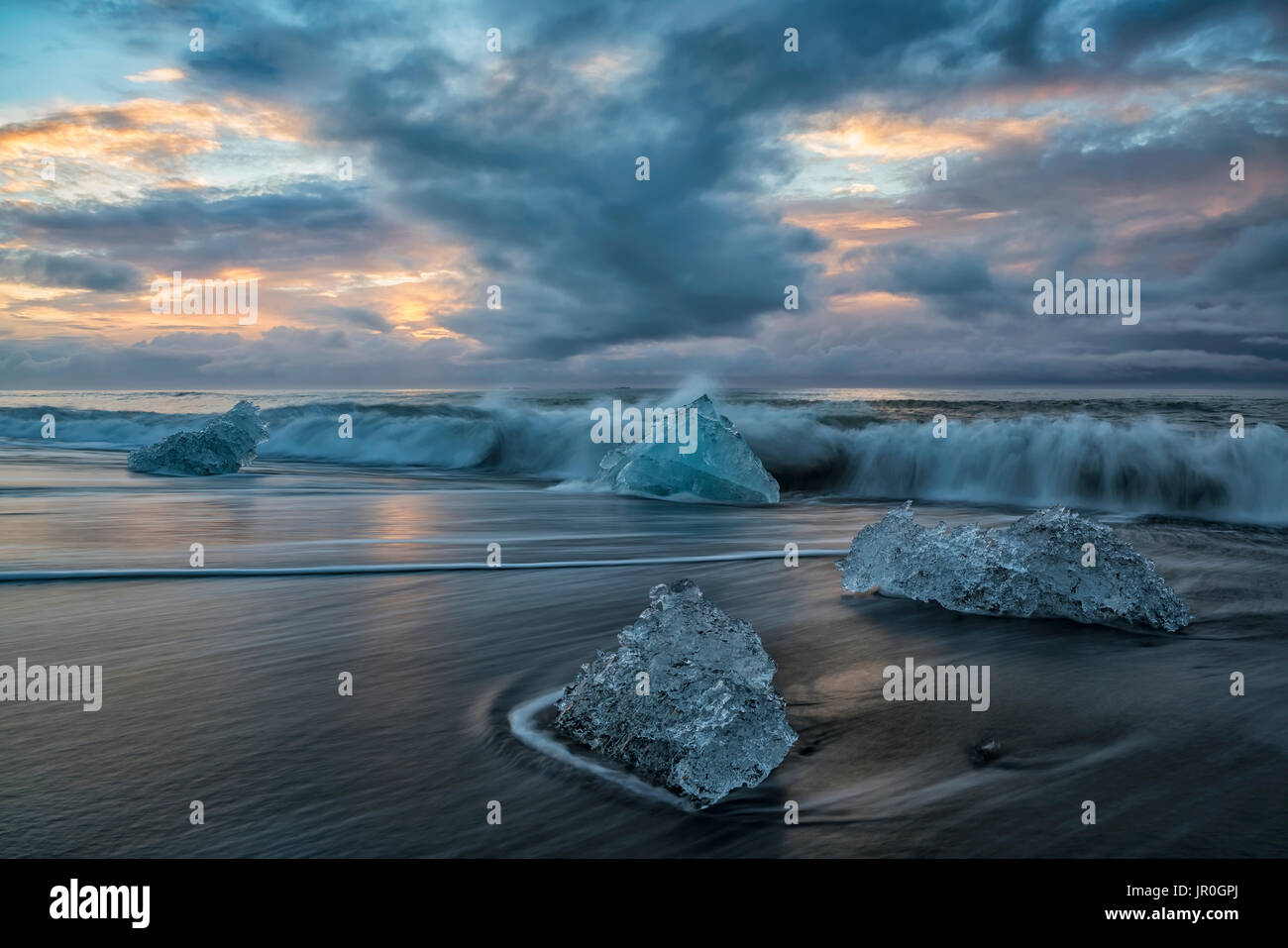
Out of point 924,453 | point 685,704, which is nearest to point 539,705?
point 685,704

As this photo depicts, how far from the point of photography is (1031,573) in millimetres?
4867

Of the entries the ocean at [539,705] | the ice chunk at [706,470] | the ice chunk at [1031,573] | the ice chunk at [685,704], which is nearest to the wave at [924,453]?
the ice chunk at [706,470]

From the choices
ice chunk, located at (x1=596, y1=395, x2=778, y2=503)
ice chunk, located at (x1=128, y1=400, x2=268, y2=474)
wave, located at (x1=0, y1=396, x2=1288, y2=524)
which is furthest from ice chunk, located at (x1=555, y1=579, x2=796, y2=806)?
ice chunk, located at (x1=128, y1=400, x2=268, y2=474)

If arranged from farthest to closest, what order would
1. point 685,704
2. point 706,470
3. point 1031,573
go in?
1. point 706,470
2. point 1031,573
3. point 685,704

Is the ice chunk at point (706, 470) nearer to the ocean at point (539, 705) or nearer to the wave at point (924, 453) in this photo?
the wave at point (924, 453)

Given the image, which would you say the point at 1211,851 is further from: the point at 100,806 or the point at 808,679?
the point at 100,806

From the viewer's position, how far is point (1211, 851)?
7.77ft

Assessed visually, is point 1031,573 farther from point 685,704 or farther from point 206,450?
point 206,450

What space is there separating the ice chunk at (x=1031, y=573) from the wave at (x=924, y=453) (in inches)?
308

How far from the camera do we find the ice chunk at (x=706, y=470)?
42.2 ft

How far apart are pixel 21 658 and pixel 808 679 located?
3.88 m

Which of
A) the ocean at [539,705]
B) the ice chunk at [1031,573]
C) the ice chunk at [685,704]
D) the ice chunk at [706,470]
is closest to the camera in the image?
the ocean at [539,705]

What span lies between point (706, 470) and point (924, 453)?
247 inches
